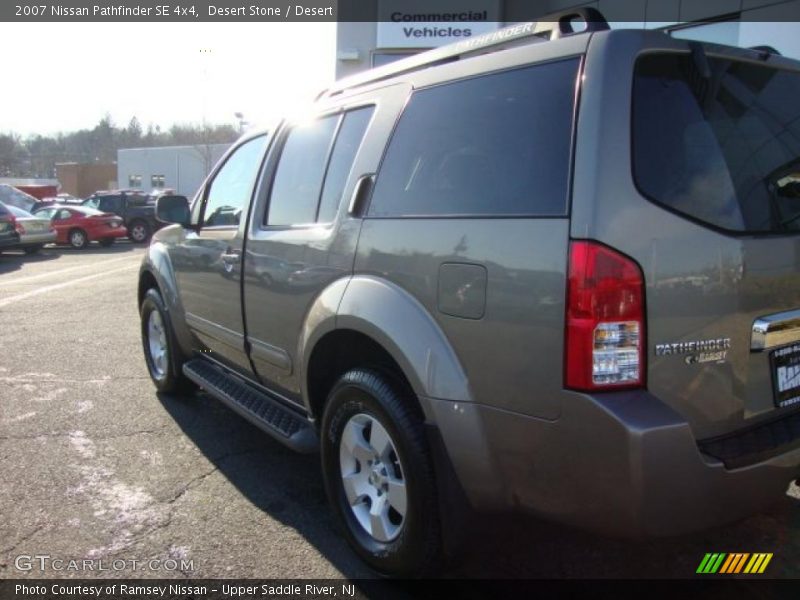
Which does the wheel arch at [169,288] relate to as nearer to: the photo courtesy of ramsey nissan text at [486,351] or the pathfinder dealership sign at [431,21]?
the photo courtesy of ramsey nissan text at [486,351]

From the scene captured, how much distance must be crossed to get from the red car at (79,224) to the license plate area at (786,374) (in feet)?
67.5

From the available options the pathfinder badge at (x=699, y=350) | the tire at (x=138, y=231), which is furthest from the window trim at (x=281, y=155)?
the tire at (x=138, y=231)

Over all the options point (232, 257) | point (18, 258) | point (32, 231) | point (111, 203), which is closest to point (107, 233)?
point (111, 203)

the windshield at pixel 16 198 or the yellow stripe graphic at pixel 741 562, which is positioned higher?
the windshield at pixel 16 198

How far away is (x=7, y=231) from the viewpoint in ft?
50.5

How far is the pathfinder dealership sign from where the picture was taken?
12828 mm

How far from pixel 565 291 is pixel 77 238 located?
2061cm

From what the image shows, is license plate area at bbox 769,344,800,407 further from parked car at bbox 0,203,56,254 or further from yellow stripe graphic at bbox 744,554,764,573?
parked car at bbox 0,203,56,254

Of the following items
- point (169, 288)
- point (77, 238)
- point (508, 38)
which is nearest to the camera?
point (508, 38)

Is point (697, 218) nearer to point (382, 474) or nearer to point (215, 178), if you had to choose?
point (382, 474)

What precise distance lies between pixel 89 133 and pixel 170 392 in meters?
114

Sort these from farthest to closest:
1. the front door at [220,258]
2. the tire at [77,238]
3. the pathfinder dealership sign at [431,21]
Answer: the tire at [77,238], the pathfinder dealership sign at [431,21], the front door at [220,258]

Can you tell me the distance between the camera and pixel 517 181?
7.04ft

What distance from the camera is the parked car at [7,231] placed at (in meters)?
15.3
